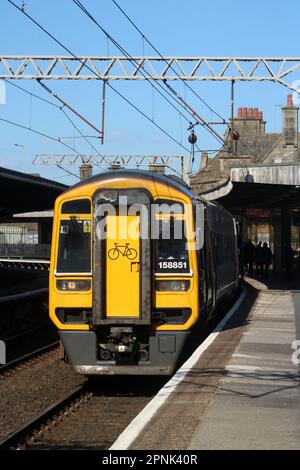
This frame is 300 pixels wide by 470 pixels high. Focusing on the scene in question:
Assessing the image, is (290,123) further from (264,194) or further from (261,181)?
(261,181)

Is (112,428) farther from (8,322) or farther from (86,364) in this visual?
(8,322)

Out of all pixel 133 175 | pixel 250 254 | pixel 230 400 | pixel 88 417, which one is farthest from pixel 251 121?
pixel 230 400

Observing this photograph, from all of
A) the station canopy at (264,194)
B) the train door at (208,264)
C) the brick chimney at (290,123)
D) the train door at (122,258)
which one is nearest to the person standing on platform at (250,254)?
the station canopy at (264,194)

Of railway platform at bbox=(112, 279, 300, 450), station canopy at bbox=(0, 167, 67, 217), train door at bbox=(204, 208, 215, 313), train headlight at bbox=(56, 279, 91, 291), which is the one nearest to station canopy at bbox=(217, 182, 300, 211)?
station canopy at bbox=(0, 167, 67, 217)

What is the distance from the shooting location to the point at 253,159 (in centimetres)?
5828

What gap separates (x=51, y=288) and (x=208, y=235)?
309 cm

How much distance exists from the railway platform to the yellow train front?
2.21 ft

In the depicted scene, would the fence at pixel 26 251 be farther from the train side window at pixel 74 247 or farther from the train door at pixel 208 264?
the train side window at pixel 74 247

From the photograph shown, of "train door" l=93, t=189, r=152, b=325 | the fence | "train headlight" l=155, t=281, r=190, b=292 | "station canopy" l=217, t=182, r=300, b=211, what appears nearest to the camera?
"train door" l=93, t=189, r=152, b=325

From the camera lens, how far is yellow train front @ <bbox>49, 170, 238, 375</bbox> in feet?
35.6

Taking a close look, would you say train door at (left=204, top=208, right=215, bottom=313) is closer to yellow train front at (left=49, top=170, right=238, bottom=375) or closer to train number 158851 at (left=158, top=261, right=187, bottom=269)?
yellow train front at (left=49, top=170, right=238, bottom=375)

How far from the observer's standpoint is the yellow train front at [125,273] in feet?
35.6

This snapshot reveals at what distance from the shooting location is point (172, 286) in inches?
434
